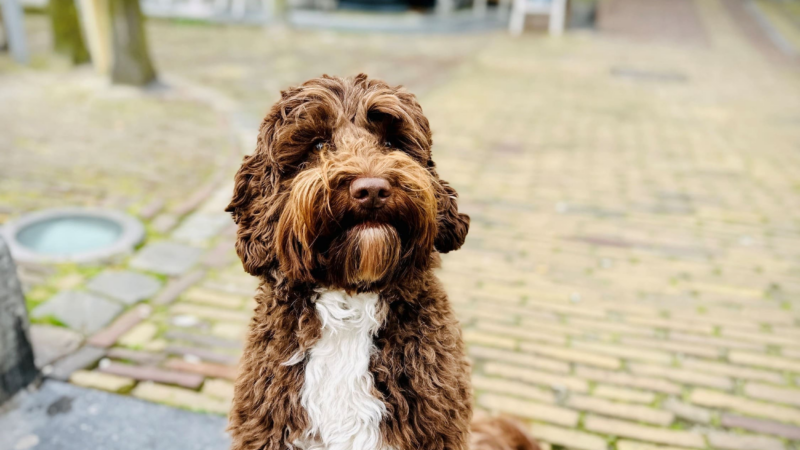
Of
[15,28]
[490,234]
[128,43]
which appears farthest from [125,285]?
[15,28]

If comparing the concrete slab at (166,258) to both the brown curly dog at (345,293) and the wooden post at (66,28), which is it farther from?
the wooden post at (66,28)

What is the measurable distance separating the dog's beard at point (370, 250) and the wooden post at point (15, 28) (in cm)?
980

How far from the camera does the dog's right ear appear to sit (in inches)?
80.7

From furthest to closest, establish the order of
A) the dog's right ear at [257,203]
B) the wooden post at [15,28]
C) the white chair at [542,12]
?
the white chair at [542,12] < the wooden post at [15,28] < the dog's right ear at [257,203]

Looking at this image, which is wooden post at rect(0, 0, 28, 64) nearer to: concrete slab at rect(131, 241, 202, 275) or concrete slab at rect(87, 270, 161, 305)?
concrete slab at rect(131, 241, 202, 275)

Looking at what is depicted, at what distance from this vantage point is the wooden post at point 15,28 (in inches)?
373

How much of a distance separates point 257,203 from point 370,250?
459 mm

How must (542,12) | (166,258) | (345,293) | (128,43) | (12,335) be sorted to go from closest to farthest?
(345,293)
(12,335)
(166,258)
(128,43)
(542,12)

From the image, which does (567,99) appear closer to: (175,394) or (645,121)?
(645,121)

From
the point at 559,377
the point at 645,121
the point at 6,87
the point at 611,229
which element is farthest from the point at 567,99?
the point at 6,87

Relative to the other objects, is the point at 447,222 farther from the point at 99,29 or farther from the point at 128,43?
the point at 99,29

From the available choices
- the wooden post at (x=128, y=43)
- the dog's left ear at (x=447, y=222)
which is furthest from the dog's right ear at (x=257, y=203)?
the wooden post at (x=128, y=43)

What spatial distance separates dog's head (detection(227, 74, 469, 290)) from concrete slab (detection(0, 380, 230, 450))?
51.1 inches

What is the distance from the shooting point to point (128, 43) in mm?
8469
